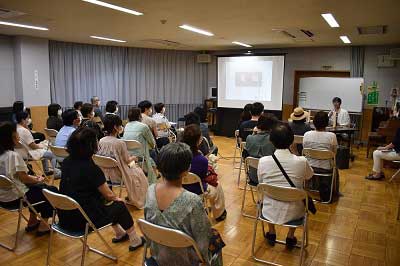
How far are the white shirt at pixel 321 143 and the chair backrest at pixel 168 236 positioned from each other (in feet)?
9.56

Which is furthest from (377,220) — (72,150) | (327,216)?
(72,150)

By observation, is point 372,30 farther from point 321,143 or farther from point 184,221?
point 184,221

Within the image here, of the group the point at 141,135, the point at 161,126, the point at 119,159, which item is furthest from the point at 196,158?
the point at 161,126

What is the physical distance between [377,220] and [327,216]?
0.56m

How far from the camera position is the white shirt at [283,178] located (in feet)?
8.59

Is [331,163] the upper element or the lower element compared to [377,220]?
upper

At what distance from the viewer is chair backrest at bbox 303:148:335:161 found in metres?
3.96

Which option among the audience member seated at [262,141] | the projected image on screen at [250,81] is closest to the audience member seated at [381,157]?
the audience member seated at [262,141]

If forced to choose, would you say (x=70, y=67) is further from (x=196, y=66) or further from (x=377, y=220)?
(x=377, y=220)

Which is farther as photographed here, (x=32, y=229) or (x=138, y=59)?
(x=138, y=59)

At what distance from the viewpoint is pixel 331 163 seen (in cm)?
418

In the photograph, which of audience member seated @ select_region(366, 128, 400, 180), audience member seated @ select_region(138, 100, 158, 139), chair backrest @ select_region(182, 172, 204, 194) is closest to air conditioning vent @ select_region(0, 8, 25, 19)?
audience member seated @ select_region(138, 100, 158, 139)

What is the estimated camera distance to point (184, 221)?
1738 mm

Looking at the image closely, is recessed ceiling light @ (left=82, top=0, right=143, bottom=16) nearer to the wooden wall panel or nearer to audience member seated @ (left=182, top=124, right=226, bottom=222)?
audience member seated @ (left=182, top=124, right=226, bottom=222)
